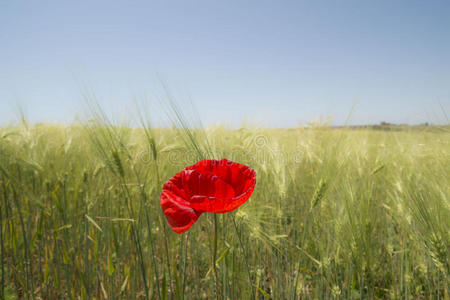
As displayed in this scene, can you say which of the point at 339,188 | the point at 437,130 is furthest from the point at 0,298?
the point at 437,130

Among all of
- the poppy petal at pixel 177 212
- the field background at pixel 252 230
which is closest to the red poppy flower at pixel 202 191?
the poppy petal at pixel 177 212

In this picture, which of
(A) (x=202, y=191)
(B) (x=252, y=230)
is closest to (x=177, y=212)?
(A) (x=202, y=191)

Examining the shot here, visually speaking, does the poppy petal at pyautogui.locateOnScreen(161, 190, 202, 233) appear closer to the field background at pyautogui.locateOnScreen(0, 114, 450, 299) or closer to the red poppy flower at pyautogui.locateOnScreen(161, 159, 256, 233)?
the red poppy flower at pyautogui.locateOnScreen(161, 159, 256, 233)

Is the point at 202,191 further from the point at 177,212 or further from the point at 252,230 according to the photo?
the point at 252,230

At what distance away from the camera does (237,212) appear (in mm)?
686

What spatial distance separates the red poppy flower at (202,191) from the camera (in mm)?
450

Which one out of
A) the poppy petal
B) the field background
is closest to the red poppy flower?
the poppy petal

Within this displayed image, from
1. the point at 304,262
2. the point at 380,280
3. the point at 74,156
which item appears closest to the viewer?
the point at 304,262

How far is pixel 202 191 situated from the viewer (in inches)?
20.0

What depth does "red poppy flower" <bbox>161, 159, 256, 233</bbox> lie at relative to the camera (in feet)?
1.48

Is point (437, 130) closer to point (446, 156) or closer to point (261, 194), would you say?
point (446, 156)

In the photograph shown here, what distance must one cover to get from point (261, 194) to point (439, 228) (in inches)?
23.4

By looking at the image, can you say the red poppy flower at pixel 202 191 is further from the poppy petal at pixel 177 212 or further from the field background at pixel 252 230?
the field background at pixel 252 230

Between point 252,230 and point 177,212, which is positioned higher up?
point 177,212
